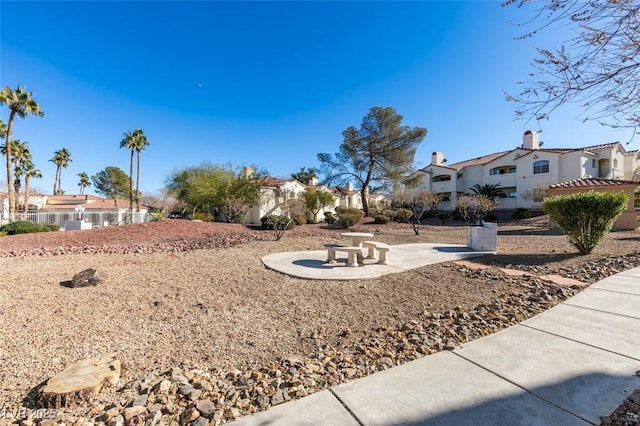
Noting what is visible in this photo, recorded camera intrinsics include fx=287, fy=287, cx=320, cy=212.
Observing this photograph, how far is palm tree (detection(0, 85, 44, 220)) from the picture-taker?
20672 millimetres

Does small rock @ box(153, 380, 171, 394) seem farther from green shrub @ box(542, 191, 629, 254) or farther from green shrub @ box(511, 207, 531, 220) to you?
green shrub @ box(511, 207, 531, 220)

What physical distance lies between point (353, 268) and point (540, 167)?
102 ft

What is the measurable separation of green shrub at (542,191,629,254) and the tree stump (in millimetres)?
10855

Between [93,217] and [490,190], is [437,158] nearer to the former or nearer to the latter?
[490,190]

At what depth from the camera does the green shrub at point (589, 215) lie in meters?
7.95

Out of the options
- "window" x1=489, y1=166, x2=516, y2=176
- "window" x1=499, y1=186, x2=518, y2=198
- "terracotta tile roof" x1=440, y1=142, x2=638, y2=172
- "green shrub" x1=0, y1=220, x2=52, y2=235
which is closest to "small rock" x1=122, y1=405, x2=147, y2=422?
"green shrub" x1=0, y1=220, x2=52, y2=235

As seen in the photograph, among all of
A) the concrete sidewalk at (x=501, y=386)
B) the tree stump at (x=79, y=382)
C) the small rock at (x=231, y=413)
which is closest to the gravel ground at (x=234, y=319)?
the small rock at (x=231, y=413)

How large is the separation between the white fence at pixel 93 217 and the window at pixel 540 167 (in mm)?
37502

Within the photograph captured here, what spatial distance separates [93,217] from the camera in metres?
25.8

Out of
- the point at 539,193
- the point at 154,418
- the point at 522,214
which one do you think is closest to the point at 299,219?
the point at 154,418

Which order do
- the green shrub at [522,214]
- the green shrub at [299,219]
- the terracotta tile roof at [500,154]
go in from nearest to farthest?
1. the green shrub at [299,219]
2. the green shrub at [522,214]
3. the terracotta tile roof at [500,154]

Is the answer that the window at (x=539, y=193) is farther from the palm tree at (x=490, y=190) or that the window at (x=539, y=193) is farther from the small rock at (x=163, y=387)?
the small rock at (x=163, y=387)

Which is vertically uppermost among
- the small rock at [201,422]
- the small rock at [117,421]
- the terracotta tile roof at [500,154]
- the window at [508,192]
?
the terracotta tile roof at [500,154]

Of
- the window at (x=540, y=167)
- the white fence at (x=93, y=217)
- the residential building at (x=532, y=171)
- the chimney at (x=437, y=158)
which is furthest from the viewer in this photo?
the chimney at (x=437, y=158)
